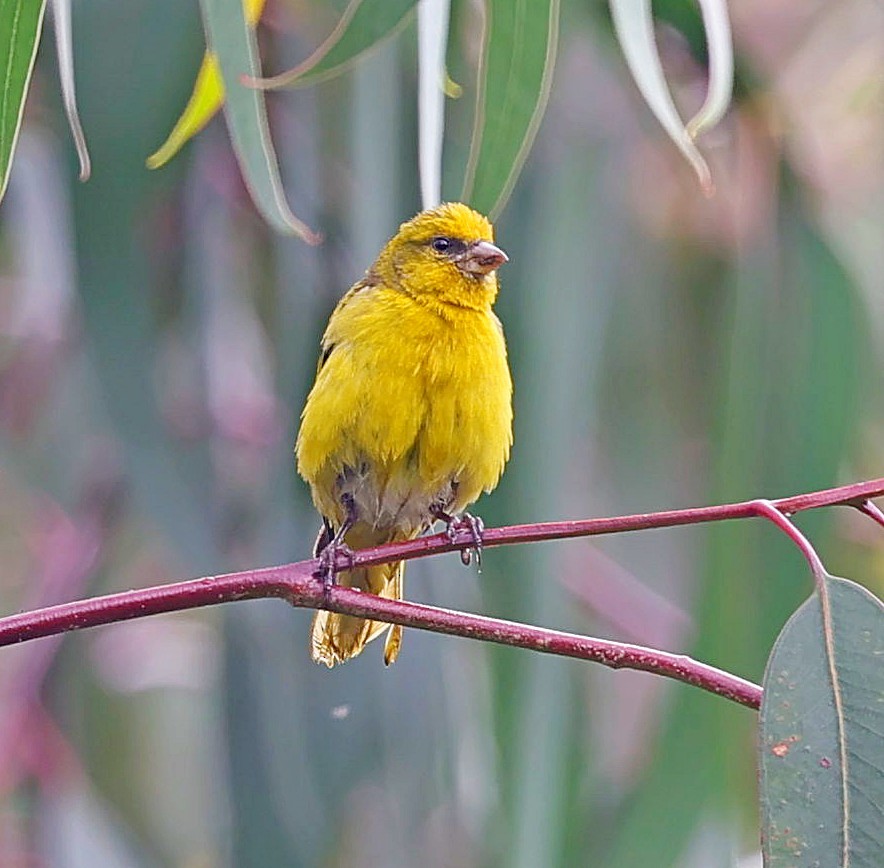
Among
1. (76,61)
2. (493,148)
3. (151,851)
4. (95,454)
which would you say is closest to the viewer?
(493,148)

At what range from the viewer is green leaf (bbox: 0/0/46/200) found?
5.50 ft

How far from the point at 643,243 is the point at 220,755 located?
55.9 inches

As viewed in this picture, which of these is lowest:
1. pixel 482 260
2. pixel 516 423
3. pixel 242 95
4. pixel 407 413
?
pixel 516 423

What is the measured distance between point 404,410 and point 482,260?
1.29 ft

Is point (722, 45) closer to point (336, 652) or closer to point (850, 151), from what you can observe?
point (336, 652)

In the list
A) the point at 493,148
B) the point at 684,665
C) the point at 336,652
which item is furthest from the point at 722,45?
the point at 336,652

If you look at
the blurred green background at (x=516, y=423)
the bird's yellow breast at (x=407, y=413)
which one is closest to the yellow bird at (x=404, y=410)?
the bird's yellow breast at (x=407, y=413)

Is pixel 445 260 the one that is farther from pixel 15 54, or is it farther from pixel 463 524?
pixel 15 54

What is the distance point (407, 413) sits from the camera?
227 cm

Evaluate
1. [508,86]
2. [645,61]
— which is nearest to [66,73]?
[508,86]

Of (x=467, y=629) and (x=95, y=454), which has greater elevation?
(x=467, y=629)

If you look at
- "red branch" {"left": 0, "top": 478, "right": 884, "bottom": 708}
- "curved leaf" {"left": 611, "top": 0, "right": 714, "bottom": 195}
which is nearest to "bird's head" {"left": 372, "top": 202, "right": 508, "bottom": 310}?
"curved leaf" {"left": 611, "top": 0, "right": 714, "bottom": 195}

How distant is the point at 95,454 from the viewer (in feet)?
10.9

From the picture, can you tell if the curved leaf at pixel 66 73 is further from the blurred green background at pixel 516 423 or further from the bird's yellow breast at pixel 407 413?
the blurred green background at pixel 516 423
